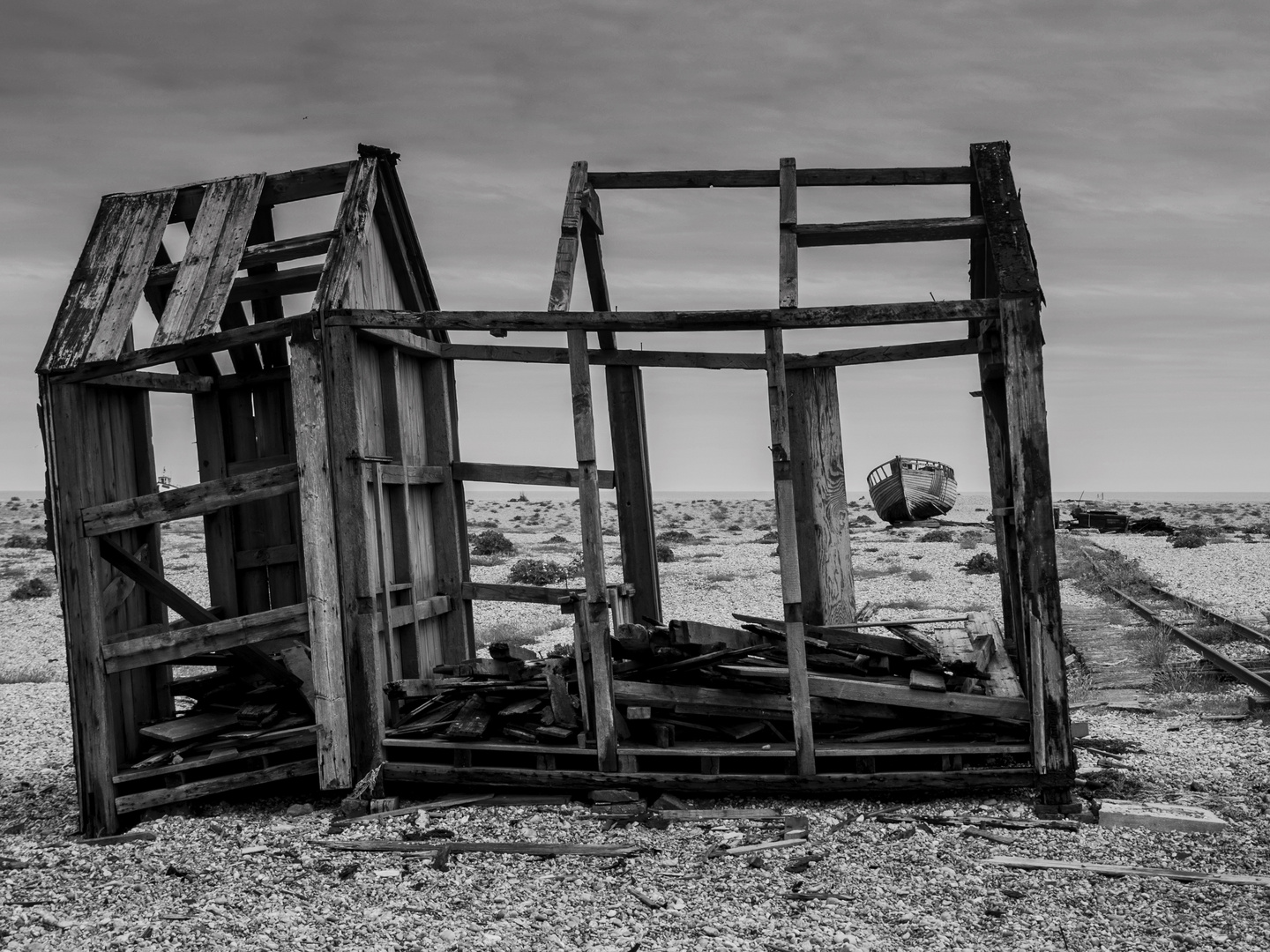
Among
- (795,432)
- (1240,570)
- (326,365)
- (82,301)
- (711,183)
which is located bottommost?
(1240,570)

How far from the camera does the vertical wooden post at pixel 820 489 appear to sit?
36.4 ft

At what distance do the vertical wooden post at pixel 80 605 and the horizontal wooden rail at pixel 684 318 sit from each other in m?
2.31

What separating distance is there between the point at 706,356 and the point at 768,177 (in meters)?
1.70

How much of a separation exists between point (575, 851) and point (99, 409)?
5275 millimetres

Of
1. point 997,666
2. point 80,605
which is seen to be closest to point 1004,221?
point 997,666

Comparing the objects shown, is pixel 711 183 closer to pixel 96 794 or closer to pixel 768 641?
pixel 768 641

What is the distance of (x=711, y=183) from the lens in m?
10.6

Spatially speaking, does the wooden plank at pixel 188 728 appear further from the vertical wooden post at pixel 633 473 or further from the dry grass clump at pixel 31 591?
the dry grass clump at pixel 31 591

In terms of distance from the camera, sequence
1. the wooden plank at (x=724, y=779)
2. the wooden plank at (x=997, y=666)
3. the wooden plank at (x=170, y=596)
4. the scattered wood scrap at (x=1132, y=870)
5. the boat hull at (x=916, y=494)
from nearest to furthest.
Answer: the scattered wood scrap at (x=1132, y=870)
the wooden plank at (x=724, y=779)
the wooden plank at (x=997, y=666)
the wooden plank at (x=170, y=596)
the boat hull at (x=916, y=494)

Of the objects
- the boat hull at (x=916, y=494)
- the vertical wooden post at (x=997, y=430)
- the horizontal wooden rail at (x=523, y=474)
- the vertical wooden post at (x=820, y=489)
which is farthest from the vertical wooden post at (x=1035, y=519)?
the boat hull at (x=916, y=494)

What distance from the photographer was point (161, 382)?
10391 millimetres

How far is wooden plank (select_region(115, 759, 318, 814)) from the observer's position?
917 cm

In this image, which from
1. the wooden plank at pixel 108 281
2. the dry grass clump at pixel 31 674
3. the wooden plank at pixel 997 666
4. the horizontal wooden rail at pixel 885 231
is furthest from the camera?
the dry grass clump at pixel 31 674

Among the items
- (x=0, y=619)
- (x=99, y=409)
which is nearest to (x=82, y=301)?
(x=99, y=409)
